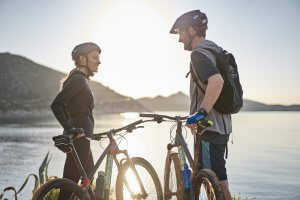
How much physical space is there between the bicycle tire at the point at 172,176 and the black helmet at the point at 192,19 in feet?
5.75

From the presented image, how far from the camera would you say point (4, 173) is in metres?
57.1

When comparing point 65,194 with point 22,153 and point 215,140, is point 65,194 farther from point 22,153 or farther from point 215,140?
point 22,153

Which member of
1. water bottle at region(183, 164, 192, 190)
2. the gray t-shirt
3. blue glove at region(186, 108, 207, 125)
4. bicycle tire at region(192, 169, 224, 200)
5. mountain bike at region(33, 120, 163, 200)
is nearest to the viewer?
bicycle tire at region(192, 169, 224, 200)

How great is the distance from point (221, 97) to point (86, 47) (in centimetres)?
207

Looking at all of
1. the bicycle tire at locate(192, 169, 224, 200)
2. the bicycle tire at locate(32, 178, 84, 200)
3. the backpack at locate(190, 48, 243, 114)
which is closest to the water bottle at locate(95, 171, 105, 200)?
the bicycle tire at locate(32, 178, 84, 200)

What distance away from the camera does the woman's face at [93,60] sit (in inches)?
229

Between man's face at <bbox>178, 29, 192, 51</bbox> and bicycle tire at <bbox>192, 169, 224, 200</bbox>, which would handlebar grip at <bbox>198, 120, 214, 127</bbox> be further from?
man's face at <bbox>178, 29, 192, 51</bbox>

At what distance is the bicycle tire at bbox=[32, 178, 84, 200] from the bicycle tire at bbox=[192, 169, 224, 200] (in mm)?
1275

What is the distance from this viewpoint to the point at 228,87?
182 inches

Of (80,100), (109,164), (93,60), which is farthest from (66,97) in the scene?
(109,164)

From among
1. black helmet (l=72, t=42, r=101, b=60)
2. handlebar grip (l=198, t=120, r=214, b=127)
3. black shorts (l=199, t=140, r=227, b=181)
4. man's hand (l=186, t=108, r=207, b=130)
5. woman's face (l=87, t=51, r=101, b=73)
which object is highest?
black helmet (l=72, t=42, r=101, b=60)

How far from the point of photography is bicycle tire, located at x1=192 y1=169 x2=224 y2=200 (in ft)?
14.2

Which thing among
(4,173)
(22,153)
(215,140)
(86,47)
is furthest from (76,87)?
(22,153)

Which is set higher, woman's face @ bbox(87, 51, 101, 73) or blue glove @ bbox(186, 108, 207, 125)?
woman's face @ bbox(87, 51, 101, 73)
